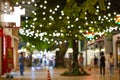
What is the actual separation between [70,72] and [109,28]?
15.6 feet

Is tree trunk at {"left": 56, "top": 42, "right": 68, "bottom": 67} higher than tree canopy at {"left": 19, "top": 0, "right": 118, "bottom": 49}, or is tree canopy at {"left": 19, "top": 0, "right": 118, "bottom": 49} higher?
tree canopy at {"left": 19, "top": 0, "right": 118, "bottom": 49}

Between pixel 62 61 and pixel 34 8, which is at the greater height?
pixel 34 8

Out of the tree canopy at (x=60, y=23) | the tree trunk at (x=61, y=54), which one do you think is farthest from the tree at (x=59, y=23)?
the tree trunk at (x=61, y=54)

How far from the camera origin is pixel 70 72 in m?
31.7

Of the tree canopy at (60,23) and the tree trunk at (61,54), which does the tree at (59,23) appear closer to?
the tree canopy at (60,23)

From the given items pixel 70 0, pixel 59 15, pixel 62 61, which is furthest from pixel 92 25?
pixel 62 61

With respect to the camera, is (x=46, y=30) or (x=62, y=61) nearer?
(x=46, y=30)

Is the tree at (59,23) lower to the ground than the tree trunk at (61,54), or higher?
higher

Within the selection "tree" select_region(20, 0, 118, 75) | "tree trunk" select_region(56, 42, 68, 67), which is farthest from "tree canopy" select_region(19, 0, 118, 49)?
"tree trunk" select_region(56, 42, 68, 67)

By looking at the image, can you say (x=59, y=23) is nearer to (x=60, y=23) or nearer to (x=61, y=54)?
(x=60, y=23)

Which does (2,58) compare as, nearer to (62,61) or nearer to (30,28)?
(30,28)

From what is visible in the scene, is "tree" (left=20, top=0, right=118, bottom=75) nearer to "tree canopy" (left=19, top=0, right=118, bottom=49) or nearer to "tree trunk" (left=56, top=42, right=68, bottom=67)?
"tree canopy" (left=19, top=0, right=118, bottom=49)

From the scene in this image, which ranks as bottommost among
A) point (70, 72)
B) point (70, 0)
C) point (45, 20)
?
point (70, 72)

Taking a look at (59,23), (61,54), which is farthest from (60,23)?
(61,54)
